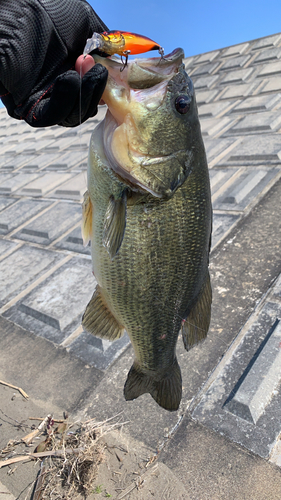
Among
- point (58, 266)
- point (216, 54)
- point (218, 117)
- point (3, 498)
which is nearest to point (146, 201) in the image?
point (3, 498)

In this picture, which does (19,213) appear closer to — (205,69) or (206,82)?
(206,82)

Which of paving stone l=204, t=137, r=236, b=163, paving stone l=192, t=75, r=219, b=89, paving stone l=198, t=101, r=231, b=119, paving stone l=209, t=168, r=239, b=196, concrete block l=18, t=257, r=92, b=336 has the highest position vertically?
paving stone l=192, t=75, r=219, b=89

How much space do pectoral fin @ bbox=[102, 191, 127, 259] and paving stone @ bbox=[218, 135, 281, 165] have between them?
4.89 meters

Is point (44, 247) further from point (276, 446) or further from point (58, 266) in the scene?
point (276, 446)

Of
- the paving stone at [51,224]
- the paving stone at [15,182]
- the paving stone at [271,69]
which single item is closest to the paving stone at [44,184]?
the paving stone at [15,182]

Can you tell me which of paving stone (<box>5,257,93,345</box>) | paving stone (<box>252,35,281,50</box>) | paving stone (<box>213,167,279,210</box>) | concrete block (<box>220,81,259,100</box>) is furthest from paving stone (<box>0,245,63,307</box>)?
paving stone (<box>252,35,281,50</box>)

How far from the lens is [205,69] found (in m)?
10.6

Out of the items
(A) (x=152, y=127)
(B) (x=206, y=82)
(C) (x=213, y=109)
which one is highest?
(A) (x=152, y=127)

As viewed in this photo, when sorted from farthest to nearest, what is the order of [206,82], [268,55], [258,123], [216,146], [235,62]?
1. [235,62]
2. [206,82]
3. [268,55]
4. [258,123]
5. [216,146]

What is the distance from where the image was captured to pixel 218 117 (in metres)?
8.09

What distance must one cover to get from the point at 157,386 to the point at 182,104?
1.42 m

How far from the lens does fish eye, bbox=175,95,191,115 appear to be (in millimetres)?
1476

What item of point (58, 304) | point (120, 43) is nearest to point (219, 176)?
point (58, 304)

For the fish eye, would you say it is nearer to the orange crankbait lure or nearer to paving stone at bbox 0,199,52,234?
the orange crankbait lure
